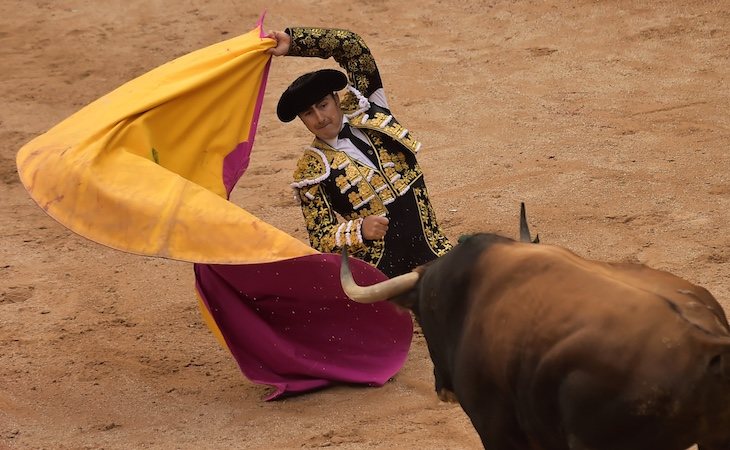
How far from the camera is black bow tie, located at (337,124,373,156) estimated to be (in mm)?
5363

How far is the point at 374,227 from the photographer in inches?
196

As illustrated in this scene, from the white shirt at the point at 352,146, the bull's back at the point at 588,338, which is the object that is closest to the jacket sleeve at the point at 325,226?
the white shirt at the point at 352,146

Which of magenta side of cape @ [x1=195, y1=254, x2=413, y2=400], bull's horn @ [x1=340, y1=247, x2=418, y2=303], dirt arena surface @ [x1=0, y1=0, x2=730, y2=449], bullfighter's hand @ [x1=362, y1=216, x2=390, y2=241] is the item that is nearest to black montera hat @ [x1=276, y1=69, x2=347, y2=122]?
bullfighter's hand @ [x1=362, y1=216, x2=390, y2=241]

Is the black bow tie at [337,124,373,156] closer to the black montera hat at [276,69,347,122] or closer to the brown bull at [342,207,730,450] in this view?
the black montera hat at [276,69,347,122]

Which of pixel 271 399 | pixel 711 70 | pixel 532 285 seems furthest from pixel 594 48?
pixel 532 285

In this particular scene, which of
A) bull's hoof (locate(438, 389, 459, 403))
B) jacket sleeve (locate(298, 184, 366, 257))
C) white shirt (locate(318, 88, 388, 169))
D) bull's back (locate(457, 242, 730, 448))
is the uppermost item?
bull's back (locate(457, 242, 730, 448))

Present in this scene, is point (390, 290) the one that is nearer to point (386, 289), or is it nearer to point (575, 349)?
point (386, 289)

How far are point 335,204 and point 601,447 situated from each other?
8.04ft

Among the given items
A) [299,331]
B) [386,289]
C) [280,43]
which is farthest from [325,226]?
[386,289]

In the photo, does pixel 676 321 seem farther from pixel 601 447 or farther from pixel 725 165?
pixel 725 165

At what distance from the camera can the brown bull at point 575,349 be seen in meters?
3.03

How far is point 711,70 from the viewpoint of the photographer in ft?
28.8

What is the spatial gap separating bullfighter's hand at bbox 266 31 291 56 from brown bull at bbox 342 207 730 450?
194 centimetres

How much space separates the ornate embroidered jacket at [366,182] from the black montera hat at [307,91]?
258 millimetres
